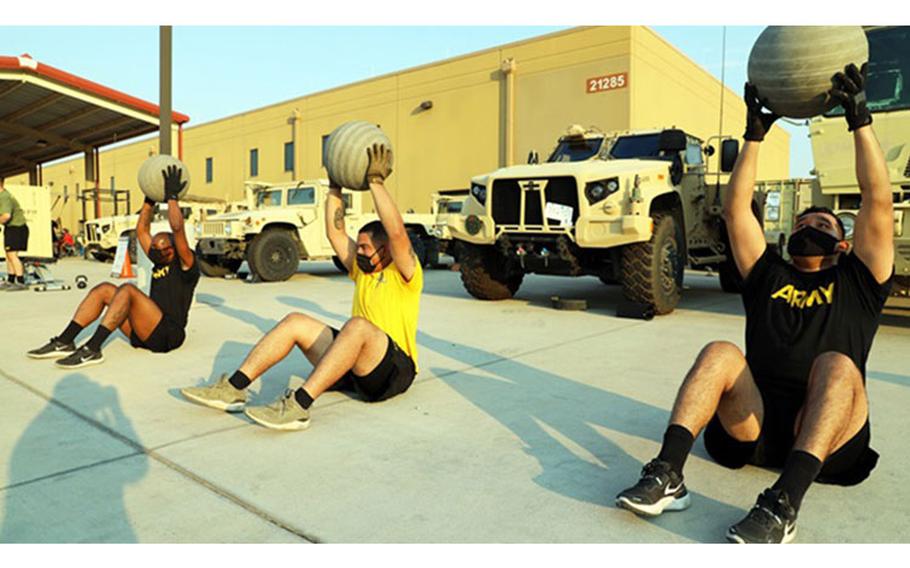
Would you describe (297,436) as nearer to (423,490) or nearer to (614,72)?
(423,490)

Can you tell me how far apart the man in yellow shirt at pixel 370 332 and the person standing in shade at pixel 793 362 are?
5.10 ft

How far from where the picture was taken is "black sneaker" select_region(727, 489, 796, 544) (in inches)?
79.6

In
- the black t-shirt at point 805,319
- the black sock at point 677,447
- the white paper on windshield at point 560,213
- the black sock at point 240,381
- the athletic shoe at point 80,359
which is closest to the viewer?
the black sock at point 677,447

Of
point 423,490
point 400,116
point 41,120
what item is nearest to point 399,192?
point 400,116

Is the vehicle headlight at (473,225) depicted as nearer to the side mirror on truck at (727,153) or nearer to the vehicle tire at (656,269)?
the vehicle tire at (656,269)

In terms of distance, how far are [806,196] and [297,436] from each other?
5697 mm

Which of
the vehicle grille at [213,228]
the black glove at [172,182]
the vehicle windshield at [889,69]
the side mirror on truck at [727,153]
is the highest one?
the vehicle windshield at [889,69]

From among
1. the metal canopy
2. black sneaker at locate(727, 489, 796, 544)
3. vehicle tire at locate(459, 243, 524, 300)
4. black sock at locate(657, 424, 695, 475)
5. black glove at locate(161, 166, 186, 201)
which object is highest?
the metal canopy

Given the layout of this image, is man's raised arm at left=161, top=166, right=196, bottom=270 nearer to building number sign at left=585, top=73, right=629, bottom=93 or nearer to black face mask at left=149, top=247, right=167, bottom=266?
black face mask at left=149, top=247, right=167, bottom=266

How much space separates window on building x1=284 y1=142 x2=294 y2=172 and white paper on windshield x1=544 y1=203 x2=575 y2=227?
79.0 ft

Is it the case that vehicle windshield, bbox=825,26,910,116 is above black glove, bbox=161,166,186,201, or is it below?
above

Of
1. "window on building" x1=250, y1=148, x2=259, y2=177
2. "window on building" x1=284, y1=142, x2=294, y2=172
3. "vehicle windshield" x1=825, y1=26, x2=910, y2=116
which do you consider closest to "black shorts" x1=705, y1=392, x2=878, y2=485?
"vehicle windshield" x1=825, y1=26, x2=910, y2=116

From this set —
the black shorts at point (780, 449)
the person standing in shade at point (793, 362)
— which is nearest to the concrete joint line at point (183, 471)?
the person standing in shade at point (793, 362)

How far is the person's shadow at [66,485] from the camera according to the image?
7.09ft
